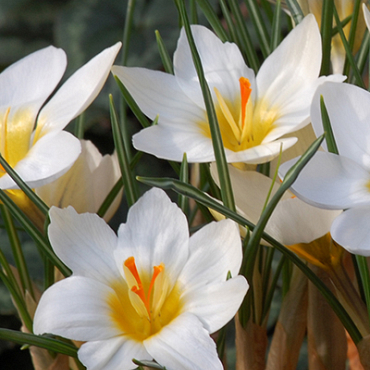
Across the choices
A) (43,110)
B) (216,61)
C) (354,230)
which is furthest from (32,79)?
(354,230)

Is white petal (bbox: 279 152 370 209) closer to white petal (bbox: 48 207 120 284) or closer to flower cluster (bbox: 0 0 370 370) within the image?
flower cluster (bbox: 0 0 370 370)

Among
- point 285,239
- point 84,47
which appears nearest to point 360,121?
point 285,239

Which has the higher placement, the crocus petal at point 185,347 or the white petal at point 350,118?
the white petal at point 350,118

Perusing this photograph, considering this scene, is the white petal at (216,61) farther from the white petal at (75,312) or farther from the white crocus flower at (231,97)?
the white petal at (75,312)

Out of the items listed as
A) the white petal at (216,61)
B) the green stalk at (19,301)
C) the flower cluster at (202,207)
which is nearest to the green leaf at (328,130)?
the flower cluster at (202,207)

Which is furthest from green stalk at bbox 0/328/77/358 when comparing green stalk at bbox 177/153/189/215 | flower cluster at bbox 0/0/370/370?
green stalk at bbox 177/153/189/215

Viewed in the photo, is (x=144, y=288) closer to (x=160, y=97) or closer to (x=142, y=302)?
(x=142, y=302)

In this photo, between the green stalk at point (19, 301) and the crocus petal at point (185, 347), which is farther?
the green stalk at point (19, 301)

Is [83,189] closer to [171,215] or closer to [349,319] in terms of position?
[171,215]

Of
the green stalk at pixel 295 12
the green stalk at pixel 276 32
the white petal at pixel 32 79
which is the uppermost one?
the white petal at pixel 32 79
